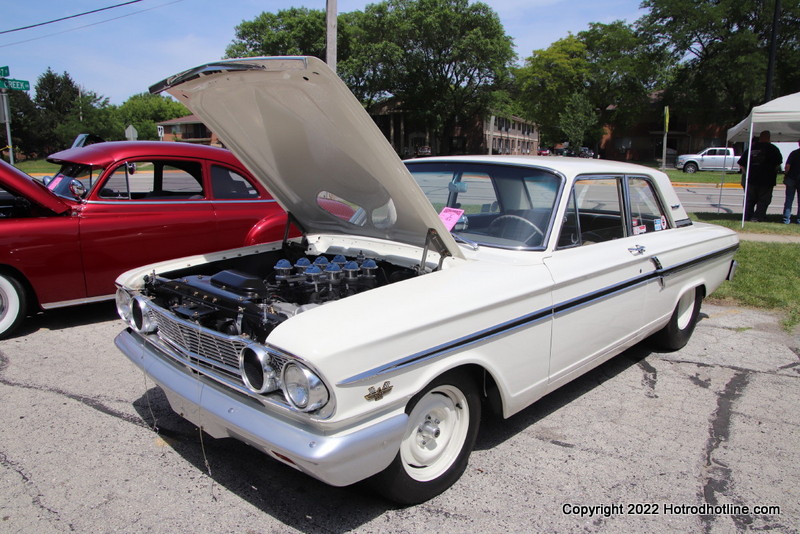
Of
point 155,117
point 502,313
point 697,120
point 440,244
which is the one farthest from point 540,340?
point 155,117

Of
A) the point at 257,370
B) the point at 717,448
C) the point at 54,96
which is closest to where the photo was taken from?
the point at 257,370

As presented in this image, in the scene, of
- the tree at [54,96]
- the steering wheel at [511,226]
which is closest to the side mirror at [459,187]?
the steering wheel at [511,226]

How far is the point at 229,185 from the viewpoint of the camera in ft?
19.4

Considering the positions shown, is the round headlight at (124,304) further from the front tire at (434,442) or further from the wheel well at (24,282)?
the wheel well at (24,282)

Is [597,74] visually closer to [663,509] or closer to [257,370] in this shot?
[663,509]

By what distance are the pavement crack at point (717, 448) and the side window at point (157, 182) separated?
4929 millimetres

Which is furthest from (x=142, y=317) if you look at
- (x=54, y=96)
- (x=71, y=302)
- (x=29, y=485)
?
(x=54, y=96)

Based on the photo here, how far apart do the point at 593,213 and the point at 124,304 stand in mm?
2975

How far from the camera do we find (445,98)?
42281 millimetres

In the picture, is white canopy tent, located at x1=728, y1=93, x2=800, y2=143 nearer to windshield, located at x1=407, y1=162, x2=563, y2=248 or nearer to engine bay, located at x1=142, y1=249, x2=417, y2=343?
windshield, located at x1=407, y1=162, x2=563, y2=248

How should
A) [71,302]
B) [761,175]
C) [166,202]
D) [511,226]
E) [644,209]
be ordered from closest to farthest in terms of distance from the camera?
[511,226]
[644,209]
[71,302]
[166,202]
[761,175]

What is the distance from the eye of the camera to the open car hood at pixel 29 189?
15.0ft

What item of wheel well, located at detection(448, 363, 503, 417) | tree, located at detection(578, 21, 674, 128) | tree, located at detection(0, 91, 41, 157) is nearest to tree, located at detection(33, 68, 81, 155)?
tree, located at detection(0, 91, 41, 157)

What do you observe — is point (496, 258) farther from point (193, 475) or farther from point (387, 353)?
point (193, 475)
